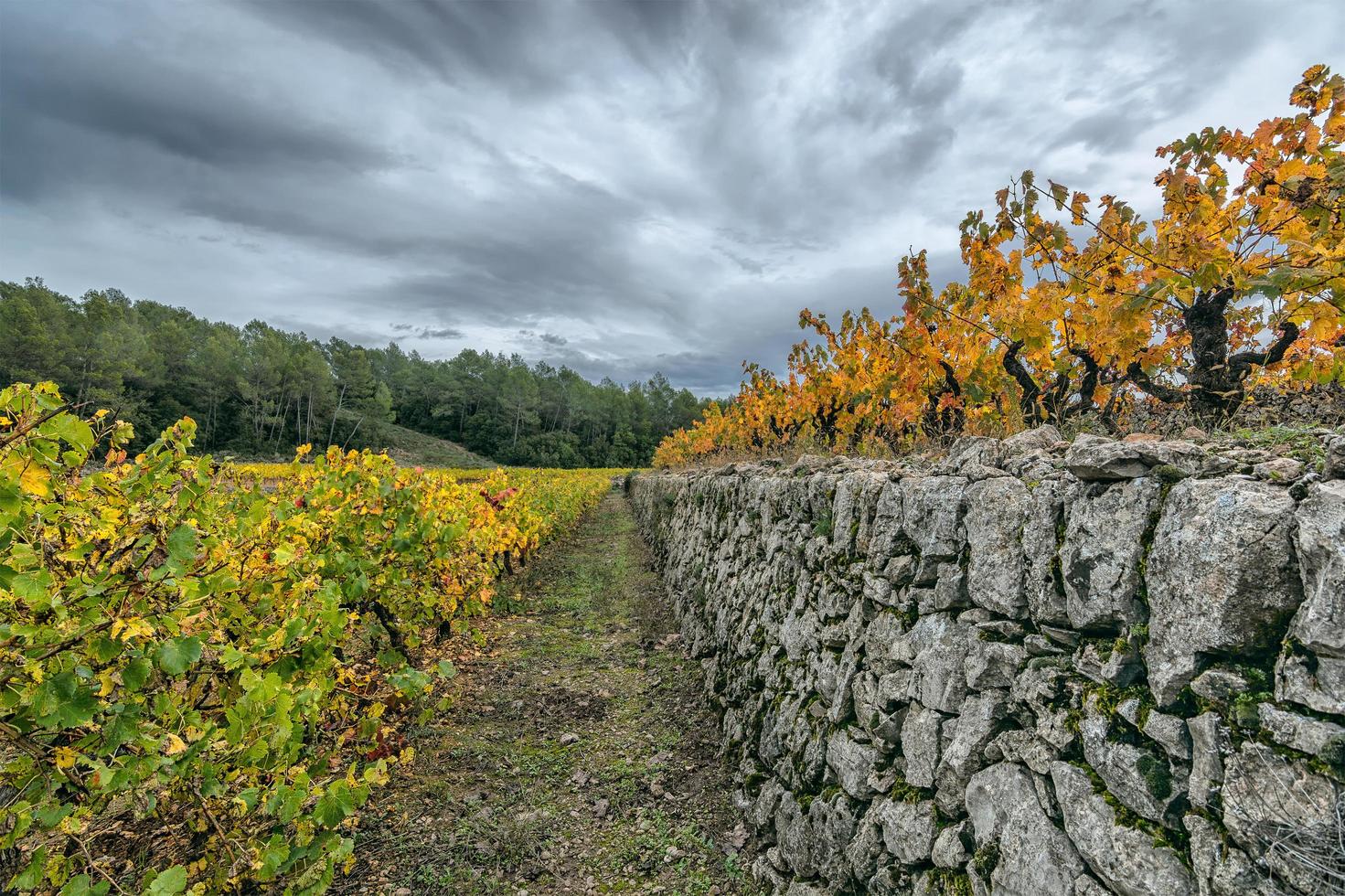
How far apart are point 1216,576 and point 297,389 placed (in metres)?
80.6

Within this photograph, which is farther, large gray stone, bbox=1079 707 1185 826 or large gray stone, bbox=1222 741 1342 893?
large gray stone, bbox=1079 707 1185 826

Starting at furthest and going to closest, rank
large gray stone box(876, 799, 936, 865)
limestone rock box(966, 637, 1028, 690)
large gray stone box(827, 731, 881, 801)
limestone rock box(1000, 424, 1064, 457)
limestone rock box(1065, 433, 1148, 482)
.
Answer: large gray stone box(827, 731, 881, 801) → limestone rock box(1000, 424, 1064, 457) → large gray stone box(876, 799, 936, 865) → limestone rock box(966, 637, 1028, 690) → limestone rock box(1065, 433, 1148, 482)

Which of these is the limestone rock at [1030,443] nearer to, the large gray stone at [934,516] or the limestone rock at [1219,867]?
the large gray stone at [934,516]

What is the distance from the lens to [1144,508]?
2084 mm

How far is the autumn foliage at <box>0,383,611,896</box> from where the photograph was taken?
201 centimetres

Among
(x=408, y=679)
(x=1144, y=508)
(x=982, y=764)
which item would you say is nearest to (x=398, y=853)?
(x=408, y=679)

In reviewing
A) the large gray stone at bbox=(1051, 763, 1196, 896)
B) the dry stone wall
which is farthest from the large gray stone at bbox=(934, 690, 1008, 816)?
the large gray stone at bbox=(1051, 763, 1196, 896)

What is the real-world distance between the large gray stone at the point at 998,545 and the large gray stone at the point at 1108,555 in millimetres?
302

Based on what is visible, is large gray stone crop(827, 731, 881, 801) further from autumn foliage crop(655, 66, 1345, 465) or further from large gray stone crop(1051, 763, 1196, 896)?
autumn foliage crop(655, 66, 1345, 465)

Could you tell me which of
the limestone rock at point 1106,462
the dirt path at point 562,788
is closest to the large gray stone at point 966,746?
the limestone rock at point 1106,462

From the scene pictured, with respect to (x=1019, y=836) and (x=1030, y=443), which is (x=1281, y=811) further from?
(x=1030, y=443)

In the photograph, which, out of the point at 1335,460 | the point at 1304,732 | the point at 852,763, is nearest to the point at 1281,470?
the point at 1335,460

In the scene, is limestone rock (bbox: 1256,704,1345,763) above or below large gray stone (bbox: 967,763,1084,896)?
above

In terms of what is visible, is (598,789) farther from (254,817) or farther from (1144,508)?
(1144,508)
